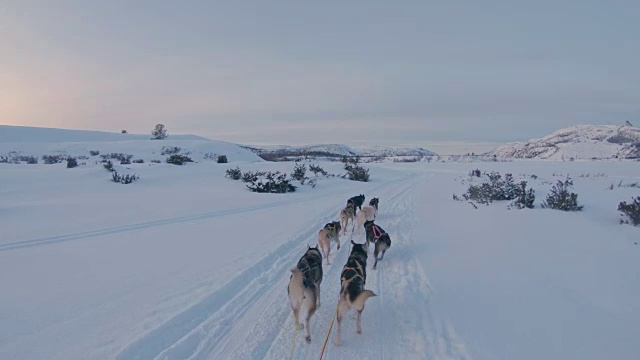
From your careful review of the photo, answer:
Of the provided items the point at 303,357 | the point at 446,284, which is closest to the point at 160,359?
Answer: the point at 303,357

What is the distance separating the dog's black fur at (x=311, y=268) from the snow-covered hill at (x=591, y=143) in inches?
2629

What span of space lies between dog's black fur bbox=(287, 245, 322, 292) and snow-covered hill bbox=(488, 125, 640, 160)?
219 ft

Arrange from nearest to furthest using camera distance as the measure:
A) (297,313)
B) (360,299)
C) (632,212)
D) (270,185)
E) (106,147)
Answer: (360,299), (297,313), (632,212), (270,185), (106,147)

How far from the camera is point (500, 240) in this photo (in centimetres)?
827

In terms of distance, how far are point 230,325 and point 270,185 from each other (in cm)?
1446

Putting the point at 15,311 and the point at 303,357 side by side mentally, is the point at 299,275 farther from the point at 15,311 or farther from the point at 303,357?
the point at 15,311

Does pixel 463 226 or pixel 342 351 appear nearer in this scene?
pixel 342 351

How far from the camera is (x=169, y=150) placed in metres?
40.1

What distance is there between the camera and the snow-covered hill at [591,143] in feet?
211

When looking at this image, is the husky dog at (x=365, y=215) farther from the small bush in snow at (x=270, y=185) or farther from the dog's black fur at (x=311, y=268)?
the small bush in snow at (x=270, y=185)

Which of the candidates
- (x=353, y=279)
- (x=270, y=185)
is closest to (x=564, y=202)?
(x=353, y=279)

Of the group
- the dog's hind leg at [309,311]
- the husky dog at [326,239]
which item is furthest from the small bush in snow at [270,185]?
the dog's hind leg at [309,311]

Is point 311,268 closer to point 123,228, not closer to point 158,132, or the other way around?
point 123,228

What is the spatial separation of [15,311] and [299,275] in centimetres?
370
